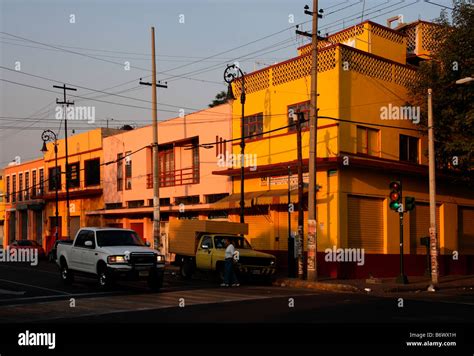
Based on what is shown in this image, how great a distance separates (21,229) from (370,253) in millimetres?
40799

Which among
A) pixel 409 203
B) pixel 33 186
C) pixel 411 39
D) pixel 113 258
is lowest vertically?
pixel 113 258

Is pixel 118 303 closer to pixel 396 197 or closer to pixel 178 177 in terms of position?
pixel 396 197

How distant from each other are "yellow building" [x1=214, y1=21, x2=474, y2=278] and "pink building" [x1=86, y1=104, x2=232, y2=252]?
1.95 m

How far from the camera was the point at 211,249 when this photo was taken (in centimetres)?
2542

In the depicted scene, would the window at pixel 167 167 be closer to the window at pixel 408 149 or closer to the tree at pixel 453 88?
the window at pixel 408 149

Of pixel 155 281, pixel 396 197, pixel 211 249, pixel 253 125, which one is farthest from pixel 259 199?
pixel 155 281

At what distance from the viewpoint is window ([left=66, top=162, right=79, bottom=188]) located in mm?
51281

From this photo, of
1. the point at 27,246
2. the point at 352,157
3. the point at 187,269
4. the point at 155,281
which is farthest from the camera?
the point at 27,246

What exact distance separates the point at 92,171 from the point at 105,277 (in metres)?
30.0

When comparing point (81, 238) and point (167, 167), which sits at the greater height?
point (167, 167)

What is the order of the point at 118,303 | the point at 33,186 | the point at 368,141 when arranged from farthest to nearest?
the point at 33,186
the point at 368,141
the point at 118,303

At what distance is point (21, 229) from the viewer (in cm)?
6091

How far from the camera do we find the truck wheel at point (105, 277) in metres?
20.1

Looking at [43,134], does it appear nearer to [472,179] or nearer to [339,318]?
[472,179]
